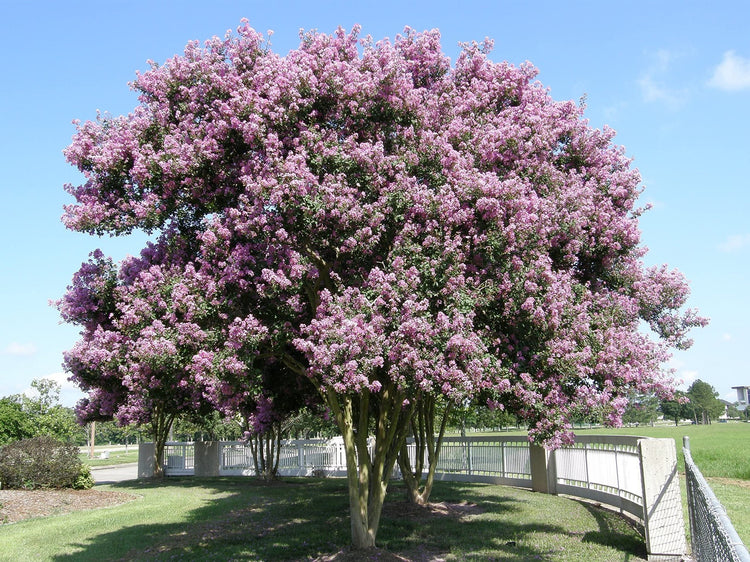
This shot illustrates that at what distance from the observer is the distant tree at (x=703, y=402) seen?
4594 inches

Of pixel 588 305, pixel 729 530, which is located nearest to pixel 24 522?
pixel 588 305

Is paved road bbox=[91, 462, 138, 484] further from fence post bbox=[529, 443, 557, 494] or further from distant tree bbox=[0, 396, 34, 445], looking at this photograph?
fence post bbox=[529, 443, 557, 494]

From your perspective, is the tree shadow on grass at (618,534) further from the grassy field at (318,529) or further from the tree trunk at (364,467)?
the tree trunk at (364,467)

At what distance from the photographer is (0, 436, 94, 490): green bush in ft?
55.9

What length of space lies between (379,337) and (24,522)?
10.0 meters

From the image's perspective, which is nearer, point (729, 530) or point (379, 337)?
point (729, 530)

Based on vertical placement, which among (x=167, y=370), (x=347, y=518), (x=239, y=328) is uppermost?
(x=239, y=328)

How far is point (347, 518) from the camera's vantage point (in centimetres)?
1242

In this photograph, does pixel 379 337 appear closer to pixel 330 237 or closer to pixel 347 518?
pixel 330 237

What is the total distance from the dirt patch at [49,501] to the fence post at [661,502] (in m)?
12.3

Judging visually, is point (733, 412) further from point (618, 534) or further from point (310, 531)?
point (310, 531)

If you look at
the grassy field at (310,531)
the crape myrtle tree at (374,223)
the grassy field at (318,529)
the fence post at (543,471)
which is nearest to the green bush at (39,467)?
the grassy field at (318,529)

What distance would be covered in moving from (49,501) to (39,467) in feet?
7.97

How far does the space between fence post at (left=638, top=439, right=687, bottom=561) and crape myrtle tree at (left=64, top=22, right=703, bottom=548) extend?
2.83ft
